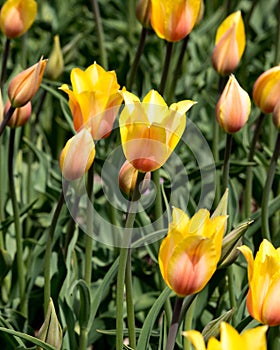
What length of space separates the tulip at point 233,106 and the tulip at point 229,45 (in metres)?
0.29

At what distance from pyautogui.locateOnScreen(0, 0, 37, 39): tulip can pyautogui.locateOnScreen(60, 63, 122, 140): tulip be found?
0.51 m

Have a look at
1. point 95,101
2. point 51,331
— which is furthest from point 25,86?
point 51,331

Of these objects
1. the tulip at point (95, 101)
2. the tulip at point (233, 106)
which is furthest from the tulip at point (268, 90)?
the tulip at point (95, 101)

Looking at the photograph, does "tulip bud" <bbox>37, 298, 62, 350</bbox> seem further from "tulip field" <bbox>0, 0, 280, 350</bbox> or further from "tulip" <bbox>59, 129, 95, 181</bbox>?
"tulip" <bbox>59, 129, 95, 181</bbox>

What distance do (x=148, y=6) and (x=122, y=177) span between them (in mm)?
654

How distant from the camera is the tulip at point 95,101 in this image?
1488 millimetres

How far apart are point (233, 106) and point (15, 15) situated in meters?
0.62

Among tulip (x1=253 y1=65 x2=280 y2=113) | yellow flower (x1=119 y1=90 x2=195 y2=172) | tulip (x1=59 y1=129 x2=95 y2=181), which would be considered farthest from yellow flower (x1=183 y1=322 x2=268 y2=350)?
tulip (x1=253 y1=65 x2=280 y2=113)

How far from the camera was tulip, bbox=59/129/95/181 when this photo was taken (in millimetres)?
1432

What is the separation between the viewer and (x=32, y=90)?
1.65 meters

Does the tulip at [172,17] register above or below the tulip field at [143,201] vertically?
above

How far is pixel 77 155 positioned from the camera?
1.44m

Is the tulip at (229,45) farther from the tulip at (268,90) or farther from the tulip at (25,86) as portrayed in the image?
the tulip at (25,86)

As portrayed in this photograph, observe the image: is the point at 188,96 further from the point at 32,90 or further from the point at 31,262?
the point at 32,90
